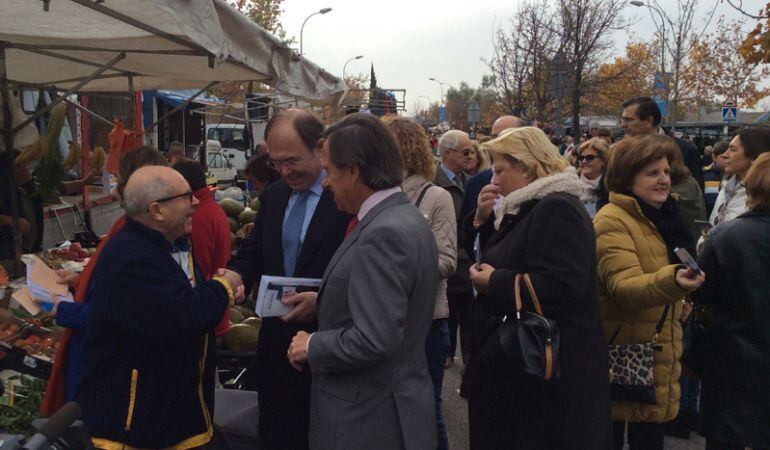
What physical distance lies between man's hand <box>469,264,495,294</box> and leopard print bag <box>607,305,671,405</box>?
34.1 inches

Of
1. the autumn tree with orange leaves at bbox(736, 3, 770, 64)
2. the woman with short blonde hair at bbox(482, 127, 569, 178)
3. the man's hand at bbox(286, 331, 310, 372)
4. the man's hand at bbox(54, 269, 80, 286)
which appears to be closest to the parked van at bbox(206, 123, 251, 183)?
the autumn tree with orange leaves at bbox(736, 3, 770, 64)

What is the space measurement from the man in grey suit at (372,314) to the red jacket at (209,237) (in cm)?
165

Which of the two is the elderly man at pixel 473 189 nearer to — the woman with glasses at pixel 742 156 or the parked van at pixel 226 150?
the woman with glasses at pixel 742 156

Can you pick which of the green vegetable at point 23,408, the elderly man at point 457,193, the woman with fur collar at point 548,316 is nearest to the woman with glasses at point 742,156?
the elderly man at point 457,193

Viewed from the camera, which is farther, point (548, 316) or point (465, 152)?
point (465, 152)

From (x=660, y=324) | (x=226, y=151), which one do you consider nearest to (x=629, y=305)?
(x=660, y=324)

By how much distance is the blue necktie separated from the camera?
3.11 m

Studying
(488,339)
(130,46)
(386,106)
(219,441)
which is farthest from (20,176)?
(386,106)

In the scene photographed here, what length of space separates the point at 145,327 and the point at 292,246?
Result: 0.83 metres

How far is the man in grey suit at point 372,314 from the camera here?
2195 mm

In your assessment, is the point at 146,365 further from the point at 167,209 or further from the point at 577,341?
the point at 577,341

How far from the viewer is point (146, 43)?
4.87 m

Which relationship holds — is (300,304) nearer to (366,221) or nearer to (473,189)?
(366,221)

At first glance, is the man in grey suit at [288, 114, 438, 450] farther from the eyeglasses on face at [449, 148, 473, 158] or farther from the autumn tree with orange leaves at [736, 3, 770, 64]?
the autumn tree with orange leaves at [736, 3, 770, 64]
